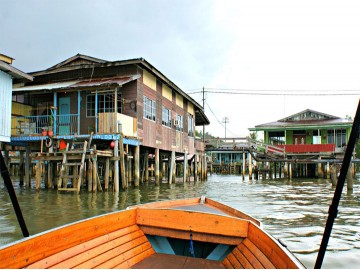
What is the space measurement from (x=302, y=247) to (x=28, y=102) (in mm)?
17736

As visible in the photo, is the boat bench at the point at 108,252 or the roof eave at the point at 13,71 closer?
the boat bench at the point at 108,252

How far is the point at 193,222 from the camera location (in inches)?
183

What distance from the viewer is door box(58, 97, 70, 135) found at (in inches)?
682

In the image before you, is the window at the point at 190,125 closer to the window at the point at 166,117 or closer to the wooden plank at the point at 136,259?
the window at the point at 166,117

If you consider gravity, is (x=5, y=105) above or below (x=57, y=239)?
above

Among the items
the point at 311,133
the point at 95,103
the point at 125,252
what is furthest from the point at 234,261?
the point at 311,133

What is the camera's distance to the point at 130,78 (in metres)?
16.2

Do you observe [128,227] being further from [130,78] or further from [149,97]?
[149,97]

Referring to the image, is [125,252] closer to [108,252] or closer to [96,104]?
[108,252]

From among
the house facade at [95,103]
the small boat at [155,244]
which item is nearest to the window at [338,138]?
the house facade at [95,103]

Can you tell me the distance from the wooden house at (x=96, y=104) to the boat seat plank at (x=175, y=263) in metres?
10.6

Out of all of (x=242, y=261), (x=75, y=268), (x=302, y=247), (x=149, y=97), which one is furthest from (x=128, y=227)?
(x=149, y=97)

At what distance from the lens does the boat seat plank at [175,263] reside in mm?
4328

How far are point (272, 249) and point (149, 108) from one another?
15.5 metres
